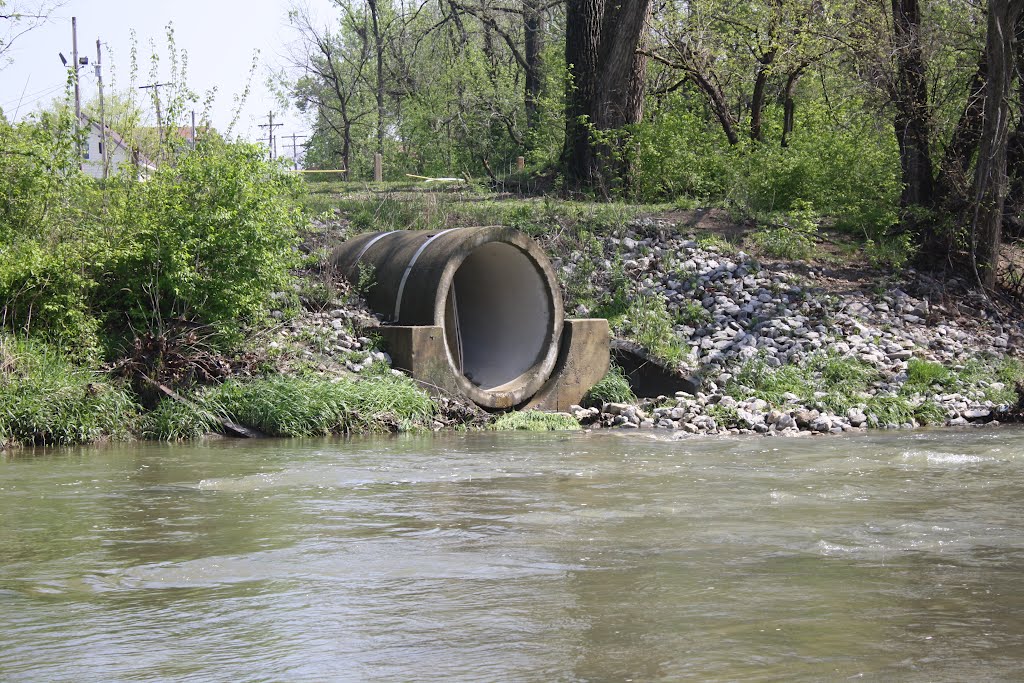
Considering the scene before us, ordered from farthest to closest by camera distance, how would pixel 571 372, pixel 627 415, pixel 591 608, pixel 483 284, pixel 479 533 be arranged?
1. pixel 483 284
2. pixel 571 372
3. pixel 627 415
4. pixel 479 533
5. pixel 591 608

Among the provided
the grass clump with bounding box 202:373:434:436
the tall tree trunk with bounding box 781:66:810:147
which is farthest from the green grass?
the tall tree trunk with bounding box 781:66:810:147

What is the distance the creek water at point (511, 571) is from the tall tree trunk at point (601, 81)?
419 inches

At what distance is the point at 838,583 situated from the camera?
4988mm

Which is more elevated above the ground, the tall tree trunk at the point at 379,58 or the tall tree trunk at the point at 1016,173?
the tall tree trunk at the point at 379,58

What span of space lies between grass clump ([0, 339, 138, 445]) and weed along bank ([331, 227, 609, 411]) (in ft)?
10.3

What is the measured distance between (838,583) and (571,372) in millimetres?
8593

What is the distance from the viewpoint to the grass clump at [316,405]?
36.7ft

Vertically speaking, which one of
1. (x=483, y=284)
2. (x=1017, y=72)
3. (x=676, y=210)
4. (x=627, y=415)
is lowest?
(x=627, y=415)

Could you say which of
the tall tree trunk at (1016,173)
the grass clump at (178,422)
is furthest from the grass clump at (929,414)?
the grass clump at (178,422)

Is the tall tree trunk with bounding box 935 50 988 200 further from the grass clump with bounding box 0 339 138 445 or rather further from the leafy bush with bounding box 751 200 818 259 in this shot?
the grass clump with bounding box 0 339 138 445

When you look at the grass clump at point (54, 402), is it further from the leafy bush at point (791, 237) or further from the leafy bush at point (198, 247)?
the leafy bush at point (791, 237)

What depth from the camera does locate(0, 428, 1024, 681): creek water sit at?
3.98 m

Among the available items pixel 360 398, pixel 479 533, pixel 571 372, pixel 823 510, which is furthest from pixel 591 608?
pixel 571 372

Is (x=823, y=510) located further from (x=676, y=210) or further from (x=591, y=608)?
(x=676, y=210)
